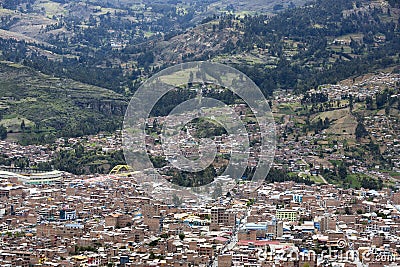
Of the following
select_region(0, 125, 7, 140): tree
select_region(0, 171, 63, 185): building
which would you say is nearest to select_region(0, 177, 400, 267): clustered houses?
select_region(0, 171, 63, 185): building

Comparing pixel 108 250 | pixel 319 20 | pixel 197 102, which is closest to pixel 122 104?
pixel 197 102

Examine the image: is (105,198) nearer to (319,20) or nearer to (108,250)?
(108,250)

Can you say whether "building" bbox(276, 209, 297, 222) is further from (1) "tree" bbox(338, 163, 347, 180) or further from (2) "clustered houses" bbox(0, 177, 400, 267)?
(1) "tree" bbox(338, 163, 347, 180)

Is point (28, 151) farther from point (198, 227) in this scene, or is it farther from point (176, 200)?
point (198, 227)

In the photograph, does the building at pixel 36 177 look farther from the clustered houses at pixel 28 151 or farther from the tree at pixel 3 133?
the tree at pixel 3 133

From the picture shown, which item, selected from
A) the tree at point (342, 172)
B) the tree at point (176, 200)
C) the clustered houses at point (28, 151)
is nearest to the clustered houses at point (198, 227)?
the tree at point (176, 200)

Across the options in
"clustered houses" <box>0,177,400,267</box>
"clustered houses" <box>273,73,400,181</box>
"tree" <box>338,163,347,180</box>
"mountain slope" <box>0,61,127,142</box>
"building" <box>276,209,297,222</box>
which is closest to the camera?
"clustered houses" <box>0,177,400,267</box>

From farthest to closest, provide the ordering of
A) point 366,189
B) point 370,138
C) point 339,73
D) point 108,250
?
point 339,73
point 370,138
point 366,189
point 108,250

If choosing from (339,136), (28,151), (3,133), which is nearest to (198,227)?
(339,136)
